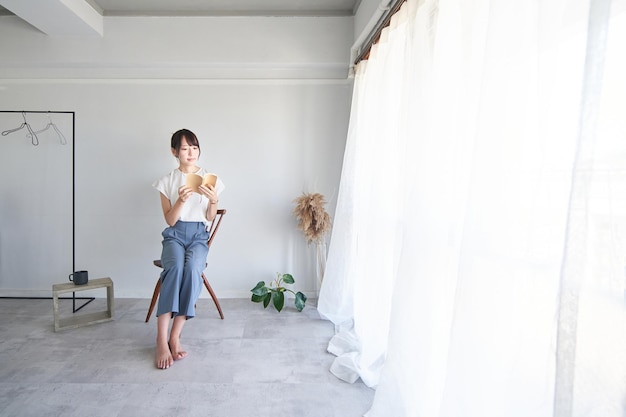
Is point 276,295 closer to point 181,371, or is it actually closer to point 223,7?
point 181,371

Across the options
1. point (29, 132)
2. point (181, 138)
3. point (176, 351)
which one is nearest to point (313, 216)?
point (181, 138)

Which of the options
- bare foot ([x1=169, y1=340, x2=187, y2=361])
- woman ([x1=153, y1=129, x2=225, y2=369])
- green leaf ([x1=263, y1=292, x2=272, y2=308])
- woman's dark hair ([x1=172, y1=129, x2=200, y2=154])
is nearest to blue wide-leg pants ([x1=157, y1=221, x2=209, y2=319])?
woman ([x1=153, y1=129, x2=225, y2=369])

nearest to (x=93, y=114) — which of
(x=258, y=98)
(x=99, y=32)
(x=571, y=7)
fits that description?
(x=99, y=32)

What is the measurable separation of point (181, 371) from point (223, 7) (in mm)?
2870

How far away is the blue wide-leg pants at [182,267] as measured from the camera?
2.20 meters

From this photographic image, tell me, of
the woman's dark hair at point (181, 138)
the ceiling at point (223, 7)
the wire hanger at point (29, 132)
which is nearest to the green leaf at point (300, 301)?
the woman's dark hair at point (181, 138)

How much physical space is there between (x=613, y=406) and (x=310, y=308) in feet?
8.25

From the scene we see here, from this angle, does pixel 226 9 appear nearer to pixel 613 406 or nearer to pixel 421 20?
pixel 421 20

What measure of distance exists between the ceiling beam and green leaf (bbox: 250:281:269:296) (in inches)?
103

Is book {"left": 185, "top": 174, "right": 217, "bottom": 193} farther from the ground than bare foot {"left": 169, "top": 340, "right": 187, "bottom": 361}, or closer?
farther from the ground

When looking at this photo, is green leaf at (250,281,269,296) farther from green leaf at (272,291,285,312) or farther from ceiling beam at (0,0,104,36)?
ceiling beam at (0,0,104,36)

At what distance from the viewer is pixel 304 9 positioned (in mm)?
2975

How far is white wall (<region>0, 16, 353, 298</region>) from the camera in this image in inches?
123

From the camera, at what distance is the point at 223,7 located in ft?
9.60
